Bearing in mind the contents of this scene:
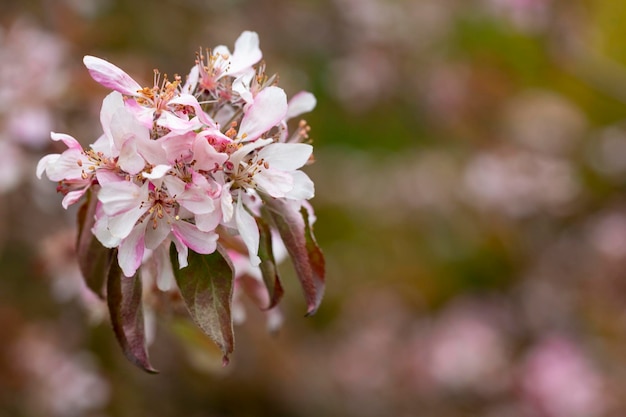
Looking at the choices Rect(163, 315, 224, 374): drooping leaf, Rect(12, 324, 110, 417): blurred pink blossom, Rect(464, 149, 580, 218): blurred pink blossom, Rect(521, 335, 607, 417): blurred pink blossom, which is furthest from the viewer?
Rect(464, 149, 580, 218): blurred pink blossom

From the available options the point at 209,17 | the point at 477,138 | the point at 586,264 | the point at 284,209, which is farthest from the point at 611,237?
the point at 284,209

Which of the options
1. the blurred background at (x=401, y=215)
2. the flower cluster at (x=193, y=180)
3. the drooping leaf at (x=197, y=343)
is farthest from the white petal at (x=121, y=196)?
the blurred background at (x=401, y=215)

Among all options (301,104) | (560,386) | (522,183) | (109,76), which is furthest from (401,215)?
(109,76)

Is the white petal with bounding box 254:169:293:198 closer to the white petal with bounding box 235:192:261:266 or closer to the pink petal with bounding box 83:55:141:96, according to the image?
the white petal with bounding box 235:192:261:266

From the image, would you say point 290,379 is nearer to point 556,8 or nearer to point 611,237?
point 611,237

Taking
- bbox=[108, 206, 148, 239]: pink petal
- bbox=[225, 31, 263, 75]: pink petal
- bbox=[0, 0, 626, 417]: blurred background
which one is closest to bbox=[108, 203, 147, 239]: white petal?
bbox=[108, 206, 148, 239]: pink petal

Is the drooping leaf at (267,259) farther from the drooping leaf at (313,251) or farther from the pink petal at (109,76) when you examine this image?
the pink petal at (109,76)
